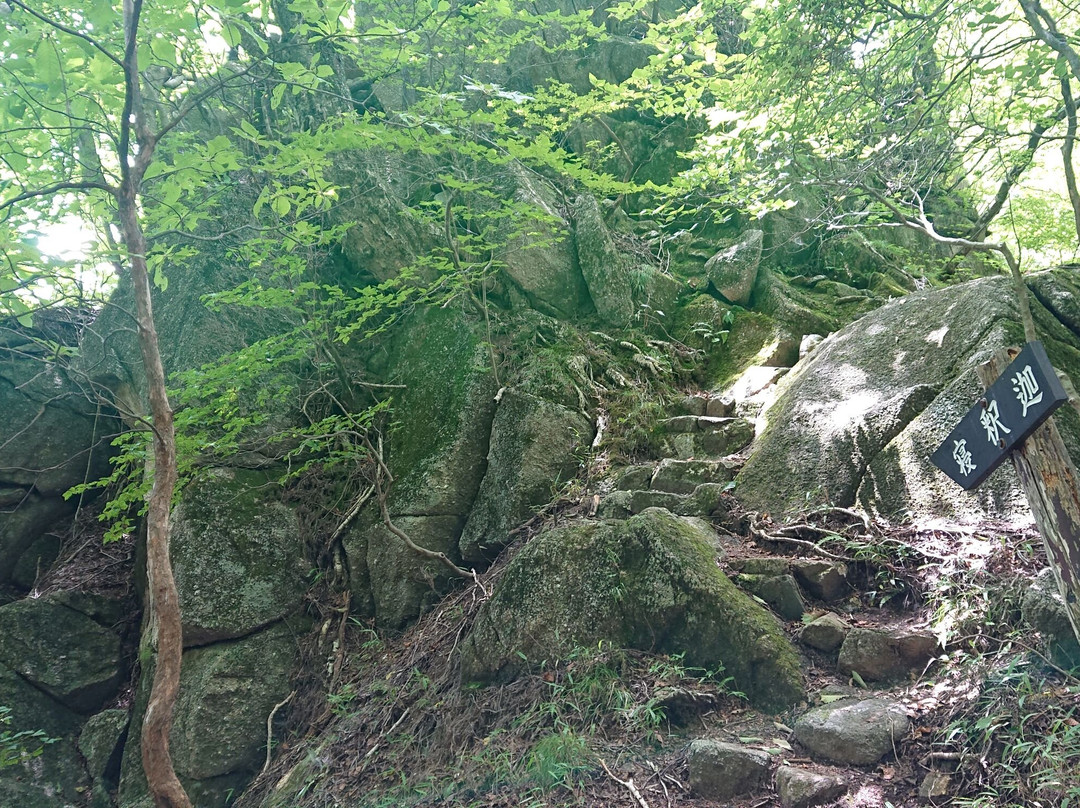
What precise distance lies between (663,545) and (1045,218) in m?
10.0

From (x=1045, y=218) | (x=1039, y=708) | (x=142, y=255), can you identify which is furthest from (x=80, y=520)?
(x=1045, y=218)

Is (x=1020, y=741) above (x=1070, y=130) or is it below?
below

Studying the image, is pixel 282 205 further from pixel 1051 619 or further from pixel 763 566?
pixel 1051 619

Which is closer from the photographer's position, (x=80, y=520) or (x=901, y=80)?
(x=901, y=80)

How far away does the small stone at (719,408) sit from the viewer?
684 cm

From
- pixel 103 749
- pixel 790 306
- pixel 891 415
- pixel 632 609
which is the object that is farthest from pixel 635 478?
pixel 103 749

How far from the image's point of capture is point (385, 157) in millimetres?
8844

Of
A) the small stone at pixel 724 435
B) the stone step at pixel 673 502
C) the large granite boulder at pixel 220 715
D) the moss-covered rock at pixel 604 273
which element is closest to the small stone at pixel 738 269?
the moss-covered rock at pixel 604 273

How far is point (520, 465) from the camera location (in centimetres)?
651

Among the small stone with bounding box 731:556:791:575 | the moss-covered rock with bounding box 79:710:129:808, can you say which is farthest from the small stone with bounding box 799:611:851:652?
the moss-covered rock with bounding box 79:710:129:808

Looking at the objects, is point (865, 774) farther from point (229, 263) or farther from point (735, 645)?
point (229, 263)

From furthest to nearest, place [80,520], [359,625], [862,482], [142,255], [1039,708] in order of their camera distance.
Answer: [80,520] < [359,625] < [862,482] < [142,255] < [1039,708]

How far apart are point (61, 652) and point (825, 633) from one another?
720cm

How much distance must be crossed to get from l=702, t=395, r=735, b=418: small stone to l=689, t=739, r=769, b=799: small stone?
151 inches
